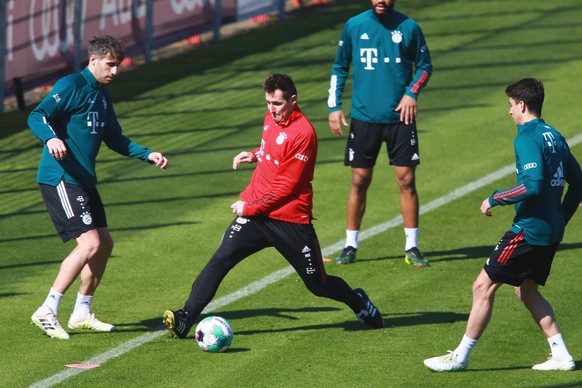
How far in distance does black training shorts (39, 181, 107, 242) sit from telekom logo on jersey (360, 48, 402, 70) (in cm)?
329

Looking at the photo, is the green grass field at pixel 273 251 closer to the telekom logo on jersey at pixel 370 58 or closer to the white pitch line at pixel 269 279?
the white pitch line at pixel 269 279

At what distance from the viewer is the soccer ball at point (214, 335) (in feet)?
28.7

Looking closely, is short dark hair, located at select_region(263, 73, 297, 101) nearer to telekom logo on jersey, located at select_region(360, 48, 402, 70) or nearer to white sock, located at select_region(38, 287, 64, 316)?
white sock, located at select_region(38, 287, 64, 316)

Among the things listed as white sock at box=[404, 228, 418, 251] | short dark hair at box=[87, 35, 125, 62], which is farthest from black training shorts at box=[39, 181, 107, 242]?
white sock at box=[404, 228, 418, 251]

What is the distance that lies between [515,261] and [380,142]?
132 inches

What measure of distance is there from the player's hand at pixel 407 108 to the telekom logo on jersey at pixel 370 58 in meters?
0.39

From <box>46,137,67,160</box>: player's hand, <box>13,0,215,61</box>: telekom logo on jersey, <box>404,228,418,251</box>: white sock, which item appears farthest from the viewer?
<box>13,0,215,61</box>: telekom logo on jersey

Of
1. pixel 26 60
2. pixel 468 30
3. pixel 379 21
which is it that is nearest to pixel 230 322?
pixel 379 21

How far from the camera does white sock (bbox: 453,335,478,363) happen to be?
27.0ft

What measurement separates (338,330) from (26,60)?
9235 mm

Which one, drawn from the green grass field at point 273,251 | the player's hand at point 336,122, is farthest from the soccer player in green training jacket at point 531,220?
the player's hand at point 336,122

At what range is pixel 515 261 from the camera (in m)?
8.12

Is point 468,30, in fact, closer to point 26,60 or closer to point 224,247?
point 26,60

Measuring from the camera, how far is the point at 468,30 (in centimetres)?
2219
